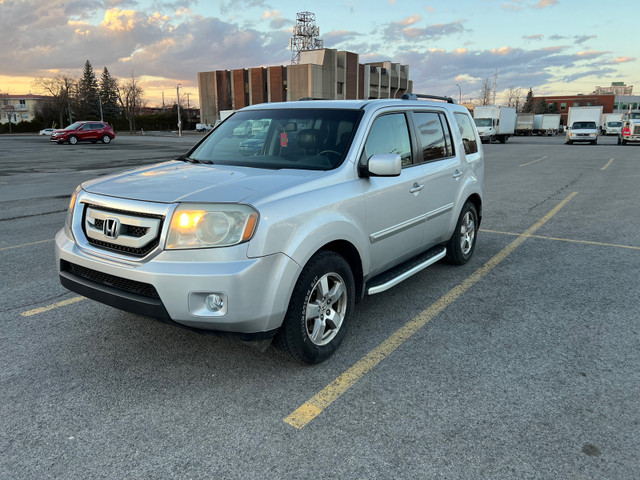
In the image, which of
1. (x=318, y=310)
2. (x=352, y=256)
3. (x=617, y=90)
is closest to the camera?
(x=318, y=310)

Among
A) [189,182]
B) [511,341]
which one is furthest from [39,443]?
[511,341]

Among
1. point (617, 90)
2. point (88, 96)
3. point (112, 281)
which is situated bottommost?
point (112, 281)

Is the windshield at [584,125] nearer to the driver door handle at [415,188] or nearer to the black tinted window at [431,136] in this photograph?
the black tinted window at [431,136]

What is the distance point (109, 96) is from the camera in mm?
105875

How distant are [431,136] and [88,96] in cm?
10979

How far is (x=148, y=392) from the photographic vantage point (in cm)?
309

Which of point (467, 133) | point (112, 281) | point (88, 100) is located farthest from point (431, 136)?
point (88, 100)

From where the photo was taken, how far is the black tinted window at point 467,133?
18.6 feet

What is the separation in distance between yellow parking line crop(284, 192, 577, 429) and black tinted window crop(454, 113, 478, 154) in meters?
1.40

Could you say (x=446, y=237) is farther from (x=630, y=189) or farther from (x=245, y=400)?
(x=630, y=189)

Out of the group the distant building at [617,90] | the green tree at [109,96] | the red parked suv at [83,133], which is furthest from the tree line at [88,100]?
the distant building at [617,90]

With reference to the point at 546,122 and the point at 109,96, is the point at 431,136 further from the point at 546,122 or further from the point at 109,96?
the point at 109,96

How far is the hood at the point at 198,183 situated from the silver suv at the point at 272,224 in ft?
0.04

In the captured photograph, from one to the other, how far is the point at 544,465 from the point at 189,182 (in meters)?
2.62
